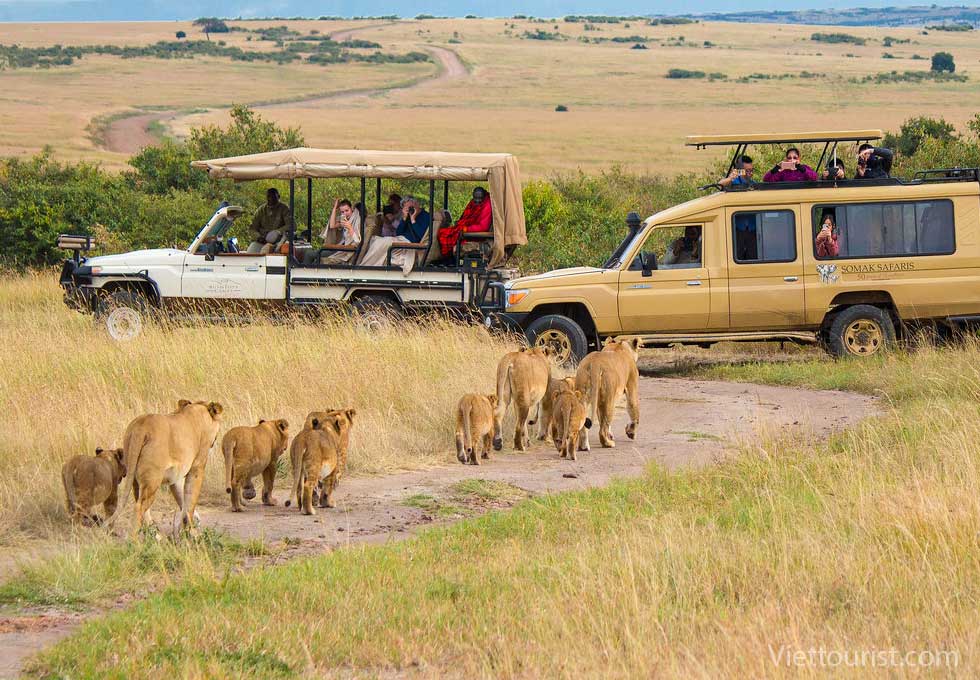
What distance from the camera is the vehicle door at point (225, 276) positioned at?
51.3 ft

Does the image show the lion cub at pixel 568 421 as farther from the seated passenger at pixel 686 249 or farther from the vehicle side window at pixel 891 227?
the vehicle side window at pixel 891 227

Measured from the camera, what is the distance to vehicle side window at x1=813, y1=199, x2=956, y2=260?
14.4 metres

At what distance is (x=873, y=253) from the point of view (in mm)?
14539

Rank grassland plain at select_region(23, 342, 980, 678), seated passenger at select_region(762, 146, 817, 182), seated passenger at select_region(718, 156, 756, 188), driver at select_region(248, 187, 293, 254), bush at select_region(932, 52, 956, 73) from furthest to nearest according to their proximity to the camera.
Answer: bush at select_region(932, 52, 956, 73) < driver at select_region(248, 187, 293, 254) < seated passenger at select_region(762, 146, 817, 182) < seated passenger at select_region(718, 156, 756, 188) < grassland plain at select_region(23, 342, 980, 678)

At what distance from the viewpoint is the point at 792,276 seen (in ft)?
47.6

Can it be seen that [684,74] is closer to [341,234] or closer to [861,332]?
[341,234]

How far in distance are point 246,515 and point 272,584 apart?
1.95 metres

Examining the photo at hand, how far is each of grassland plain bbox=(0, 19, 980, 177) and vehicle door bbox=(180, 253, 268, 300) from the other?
1216 inches

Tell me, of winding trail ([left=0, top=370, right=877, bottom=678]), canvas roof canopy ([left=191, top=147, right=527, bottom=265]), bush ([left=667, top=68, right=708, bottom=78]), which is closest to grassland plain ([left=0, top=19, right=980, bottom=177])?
bush ([left=667, top=68, right=708, bottom=78])

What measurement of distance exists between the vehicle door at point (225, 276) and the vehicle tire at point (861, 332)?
6641mm

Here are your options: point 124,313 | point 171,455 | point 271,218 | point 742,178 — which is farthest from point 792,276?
point 171,455

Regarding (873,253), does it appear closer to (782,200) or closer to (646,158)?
(782,200)

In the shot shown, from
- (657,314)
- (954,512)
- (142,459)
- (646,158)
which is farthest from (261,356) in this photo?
(646,158)
